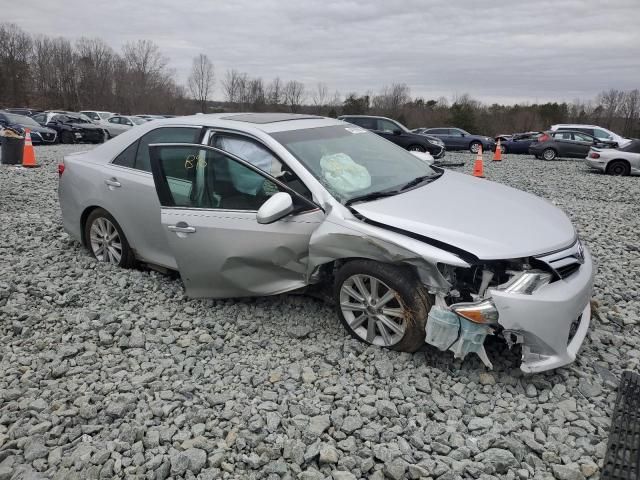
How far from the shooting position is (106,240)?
16.6 feet

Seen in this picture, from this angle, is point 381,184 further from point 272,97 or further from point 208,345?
point 272,97

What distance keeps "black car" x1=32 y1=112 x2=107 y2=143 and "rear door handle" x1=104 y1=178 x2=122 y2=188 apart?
67.0 ft

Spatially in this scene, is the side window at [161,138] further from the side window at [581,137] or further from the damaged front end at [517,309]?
the side window at [581,137]

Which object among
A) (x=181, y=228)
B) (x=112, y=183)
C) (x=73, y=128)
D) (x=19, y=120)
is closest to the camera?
(x=181, y=228)

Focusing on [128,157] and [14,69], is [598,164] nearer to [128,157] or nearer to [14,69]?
[128,157]

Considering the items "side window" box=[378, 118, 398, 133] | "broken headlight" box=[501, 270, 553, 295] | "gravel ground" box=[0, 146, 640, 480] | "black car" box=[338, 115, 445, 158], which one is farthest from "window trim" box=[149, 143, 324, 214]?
"side window" box=[378, 118, 398, 133]

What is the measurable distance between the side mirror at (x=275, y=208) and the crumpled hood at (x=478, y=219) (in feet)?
1.59

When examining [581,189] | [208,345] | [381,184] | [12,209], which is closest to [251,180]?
[381,184]

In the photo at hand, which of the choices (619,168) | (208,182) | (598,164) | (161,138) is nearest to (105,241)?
(161,138)

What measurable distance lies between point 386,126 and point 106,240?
16114 millimetres

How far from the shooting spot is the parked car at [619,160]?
49.7 feet

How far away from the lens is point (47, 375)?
3.37m

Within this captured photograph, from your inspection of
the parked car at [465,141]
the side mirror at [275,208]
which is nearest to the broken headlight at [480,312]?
the side mirror at [275,208]

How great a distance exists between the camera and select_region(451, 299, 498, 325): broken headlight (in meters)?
3.00
